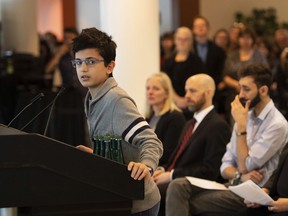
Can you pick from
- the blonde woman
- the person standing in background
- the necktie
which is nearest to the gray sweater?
the necktie

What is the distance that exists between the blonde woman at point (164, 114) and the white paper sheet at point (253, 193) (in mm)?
1536

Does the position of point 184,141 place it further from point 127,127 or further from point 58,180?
point 58,180

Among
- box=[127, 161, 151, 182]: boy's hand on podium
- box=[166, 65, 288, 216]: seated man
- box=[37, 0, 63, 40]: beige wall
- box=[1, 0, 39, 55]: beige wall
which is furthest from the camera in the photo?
box=[37, 0, 63, 40]: beige wall

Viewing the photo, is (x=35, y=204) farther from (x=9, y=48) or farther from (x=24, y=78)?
(x=9, y=48)

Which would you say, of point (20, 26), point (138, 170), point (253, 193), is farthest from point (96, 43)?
point (20, 26)

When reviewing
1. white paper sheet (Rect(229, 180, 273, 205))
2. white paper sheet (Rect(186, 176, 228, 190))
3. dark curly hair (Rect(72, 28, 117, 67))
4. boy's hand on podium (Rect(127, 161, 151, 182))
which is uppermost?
dark curly hair (Rect(72, 28, 117, 67))

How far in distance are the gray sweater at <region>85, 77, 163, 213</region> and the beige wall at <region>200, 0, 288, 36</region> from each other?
42.2 feet

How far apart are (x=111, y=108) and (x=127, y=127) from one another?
0.10 meters

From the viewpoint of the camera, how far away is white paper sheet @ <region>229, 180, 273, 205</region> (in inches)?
170

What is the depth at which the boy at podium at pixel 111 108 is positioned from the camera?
287 centimetres

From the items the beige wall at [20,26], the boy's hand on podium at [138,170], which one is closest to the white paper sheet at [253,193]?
the boy's hand on podium at [138,170]

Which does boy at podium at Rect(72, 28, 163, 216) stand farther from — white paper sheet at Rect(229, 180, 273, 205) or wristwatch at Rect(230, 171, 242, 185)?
wristwatch at Rect(230, 171, 242, 185)

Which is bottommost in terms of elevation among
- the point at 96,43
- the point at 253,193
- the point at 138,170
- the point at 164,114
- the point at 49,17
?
the point at 253,193

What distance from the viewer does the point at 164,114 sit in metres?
6.17
